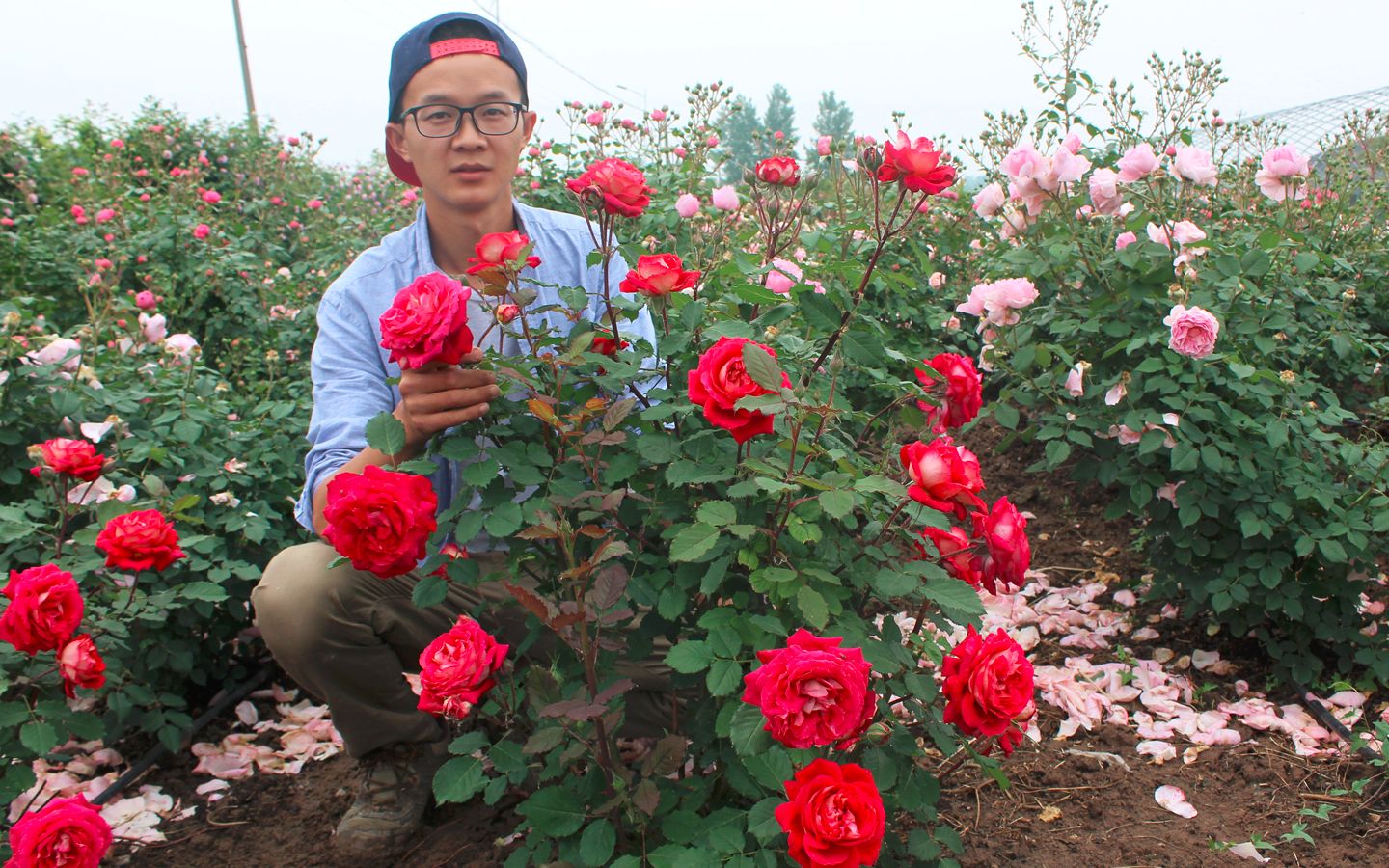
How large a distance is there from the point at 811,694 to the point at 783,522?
0.77ft

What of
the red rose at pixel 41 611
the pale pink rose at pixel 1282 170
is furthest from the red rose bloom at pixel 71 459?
the pale pink rose at pixel 1282 170

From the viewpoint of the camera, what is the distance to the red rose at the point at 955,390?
1.30 meters

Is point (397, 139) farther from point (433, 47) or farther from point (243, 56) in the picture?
point (243, 56)

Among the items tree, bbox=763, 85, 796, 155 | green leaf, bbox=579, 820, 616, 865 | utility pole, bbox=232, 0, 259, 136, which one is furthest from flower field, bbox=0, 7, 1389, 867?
tree, bbox=763, 85, 796, 155

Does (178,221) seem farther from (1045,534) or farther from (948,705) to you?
(948,705)

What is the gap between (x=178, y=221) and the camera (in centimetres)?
419

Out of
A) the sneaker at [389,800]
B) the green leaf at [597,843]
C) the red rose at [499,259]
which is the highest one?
the red rose at [499,259]

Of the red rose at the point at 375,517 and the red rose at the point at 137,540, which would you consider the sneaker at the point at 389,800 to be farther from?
the red rose at the point at 375,517

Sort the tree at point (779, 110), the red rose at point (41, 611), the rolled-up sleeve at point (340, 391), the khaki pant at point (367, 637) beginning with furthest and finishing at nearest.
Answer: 1. the tree at point (779, 110)
2. the khaki pant at point (367, 637)
3. the rolled-up sleeve at point (340, 391)
4. the red rose at point (41, 611)

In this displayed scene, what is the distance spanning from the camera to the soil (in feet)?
5.58

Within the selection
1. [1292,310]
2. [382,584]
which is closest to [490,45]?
[382,584]

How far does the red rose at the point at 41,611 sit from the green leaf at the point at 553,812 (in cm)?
82

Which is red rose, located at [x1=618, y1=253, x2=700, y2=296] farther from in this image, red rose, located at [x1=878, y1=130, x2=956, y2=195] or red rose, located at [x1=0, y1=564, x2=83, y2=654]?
red rose, located at [x1=0, y1=564, x2=83, y2=654]

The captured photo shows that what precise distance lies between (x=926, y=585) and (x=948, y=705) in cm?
15
